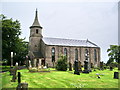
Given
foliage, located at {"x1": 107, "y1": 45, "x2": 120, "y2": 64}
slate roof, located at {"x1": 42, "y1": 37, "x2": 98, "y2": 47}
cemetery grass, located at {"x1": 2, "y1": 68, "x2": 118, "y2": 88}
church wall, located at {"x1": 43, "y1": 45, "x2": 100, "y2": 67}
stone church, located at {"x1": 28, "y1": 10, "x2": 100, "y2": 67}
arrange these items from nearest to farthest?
cemetery grass, located at {"x1": 2, "y1": 68, "x2": 118, "y2": 88} < church wall, located at {"x1": 43, "y1": 45, "x2": 100, "y2": 67} < stone church, located at {"x1": 28, "y1": 10, "x2": 100, "y2": 67} < slate roof, located at {"x1": 42, "y1": 37, "x2": 98, "y2": 47} < foliage, located at {"x1": 107, "y1": 45, "x2": 120, "y2": 64}

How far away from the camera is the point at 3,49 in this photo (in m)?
27.8

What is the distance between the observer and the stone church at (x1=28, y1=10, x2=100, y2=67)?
37969mm

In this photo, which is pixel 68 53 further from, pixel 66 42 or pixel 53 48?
pixel 53 48

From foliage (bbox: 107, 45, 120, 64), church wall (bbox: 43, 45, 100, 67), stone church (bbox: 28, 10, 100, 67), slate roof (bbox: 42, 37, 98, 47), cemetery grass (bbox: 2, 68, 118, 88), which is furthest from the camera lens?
foliage (bbox: 107, 45, 120, 64)

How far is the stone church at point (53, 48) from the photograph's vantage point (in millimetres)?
37969

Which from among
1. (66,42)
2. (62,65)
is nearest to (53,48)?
(66,42)

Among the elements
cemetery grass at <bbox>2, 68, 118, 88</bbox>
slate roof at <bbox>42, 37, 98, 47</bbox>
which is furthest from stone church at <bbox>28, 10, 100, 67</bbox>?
cemetery grass at <bbox>2, 68, 118, 88</bbox>

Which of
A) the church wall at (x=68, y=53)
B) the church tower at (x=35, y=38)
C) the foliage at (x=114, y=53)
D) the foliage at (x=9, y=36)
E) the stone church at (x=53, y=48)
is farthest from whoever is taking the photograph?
the foliage at (x=114, y=53)

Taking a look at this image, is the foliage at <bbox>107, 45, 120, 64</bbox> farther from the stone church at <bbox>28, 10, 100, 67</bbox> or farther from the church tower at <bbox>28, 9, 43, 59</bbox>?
the church tower at <bbox>28, 9, 43, 59</bbox>

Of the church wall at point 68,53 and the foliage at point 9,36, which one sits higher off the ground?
the foliage at point 9,36

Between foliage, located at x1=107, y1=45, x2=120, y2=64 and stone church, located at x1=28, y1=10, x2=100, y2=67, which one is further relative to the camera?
foliage, located at x1=107, y1=45, x2=120, y2=64

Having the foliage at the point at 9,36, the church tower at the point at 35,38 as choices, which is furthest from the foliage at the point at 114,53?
the foliage at the point at 9,36

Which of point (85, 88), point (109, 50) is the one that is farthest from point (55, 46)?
point (85, 88)

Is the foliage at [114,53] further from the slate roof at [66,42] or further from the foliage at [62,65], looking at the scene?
the foliage at [62,65]
